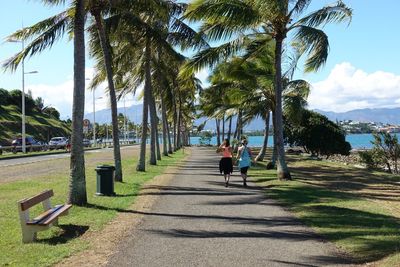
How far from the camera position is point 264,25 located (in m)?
20.7

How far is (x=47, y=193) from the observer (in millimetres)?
10039

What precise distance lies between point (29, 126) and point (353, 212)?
7803 centimetres

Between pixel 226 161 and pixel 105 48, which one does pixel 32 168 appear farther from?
pixel 226 161

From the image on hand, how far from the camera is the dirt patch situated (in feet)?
24.3

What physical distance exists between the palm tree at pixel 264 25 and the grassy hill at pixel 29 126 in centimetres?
5227

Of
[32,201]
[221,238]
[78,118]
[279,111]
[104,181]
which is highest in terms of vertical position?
[279,111]

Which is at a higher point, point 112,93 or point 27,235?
point 112,93

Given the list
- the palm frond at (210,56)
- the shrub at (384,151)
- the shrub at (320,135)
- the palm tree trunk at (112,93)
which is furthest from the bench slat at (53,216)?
the shrub at (320,135)

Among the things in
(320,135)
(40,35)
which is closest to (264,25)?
(40,35)

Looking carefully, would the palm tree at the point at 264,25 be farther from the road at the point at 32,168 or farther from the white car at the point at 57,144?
the white car at the point at 57,144

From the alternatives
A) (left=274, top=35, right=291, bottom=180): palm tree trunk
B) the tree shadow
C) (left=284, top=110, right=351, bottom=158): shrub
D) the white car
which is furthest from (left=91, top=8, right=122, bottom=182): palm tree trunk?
the white car

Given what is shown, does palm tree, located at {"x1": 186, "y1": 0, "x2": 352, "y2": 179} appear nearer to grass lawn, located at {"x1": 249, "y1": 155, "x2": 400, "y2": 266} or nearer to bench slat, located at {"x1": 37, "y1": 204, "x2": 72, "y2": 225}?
grass lawn, located at {"x1": 249, "y1": 155, "x2": 400, "y2": 266}

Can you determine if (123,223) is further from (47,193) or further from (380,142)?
Result: (380,142)

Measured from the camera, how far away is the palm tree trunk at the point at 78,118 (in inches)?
495
